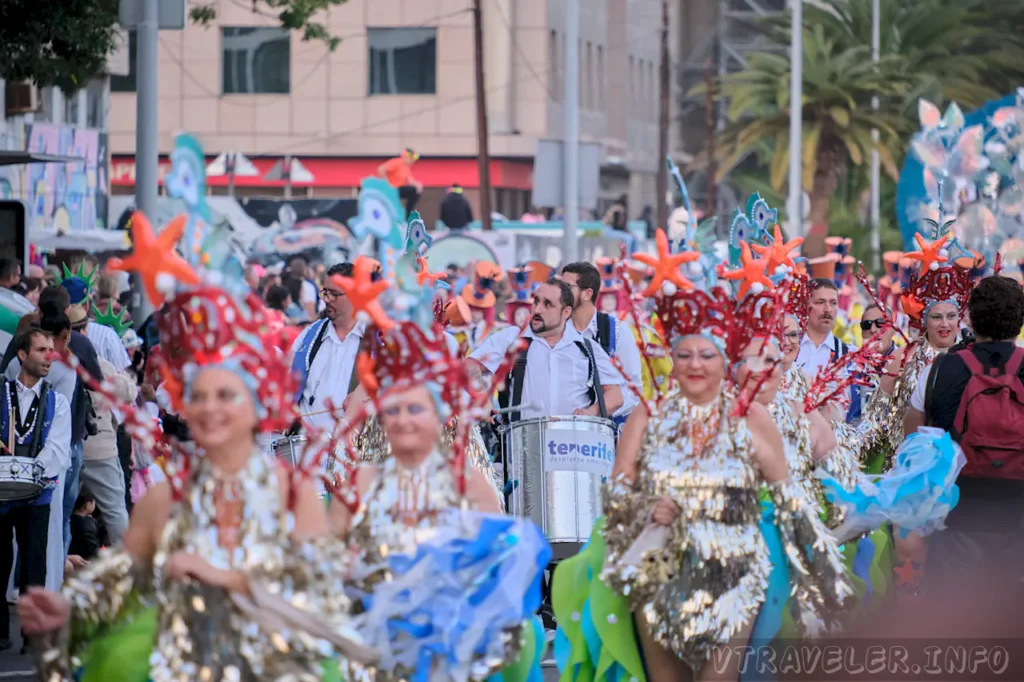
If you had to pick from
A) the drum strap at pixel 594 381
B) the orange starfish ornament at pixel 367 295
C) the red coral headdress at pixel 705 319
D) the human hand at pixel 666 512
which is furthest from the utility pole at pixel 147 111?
the orange starfish ornament at pixel 367 295

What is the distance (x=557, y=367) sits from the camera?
403 inches

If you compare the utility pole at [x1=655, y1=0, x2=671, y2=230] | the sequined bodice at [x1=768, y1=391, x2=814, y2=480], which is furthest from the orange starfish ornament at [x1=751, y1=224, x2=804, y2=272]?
the utility pole at [x1=655, y1=0, x2=671, y2=230]

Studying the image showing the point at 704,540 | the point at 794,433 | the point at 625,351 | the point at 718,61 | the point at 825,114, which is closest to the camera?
the point at 704,540

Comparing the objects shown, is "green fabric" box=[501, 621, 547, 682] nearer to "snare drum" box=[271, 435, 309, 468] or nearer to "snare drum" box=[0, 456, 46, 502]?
"snare drum" box=[271, 435, 309, 468]

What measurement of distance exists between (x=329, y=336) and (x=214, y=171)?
105 feet

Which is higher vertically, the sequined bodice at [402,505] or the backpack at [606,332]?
the backpack at [606,332]

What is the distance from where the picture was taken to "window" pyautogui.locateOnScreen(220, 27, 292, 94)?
52625 mm

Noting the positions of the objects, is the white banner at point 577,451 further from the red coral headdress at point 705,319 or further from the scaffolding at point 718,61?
the scaffolding at point 718,61

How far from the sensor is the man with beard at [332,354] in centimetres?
954

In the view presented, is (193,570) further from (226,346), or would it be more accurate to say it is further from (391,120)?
(391,120)

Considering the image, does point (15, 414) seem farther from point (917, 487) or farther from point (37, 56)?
point (37, 56)

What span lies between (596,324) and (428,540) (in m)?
5.35

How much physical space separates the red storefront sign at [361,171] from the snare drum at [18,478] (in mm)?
42606

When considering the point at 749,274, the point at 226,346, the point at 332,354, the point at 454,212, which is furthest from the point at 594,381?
the point at 454,212
